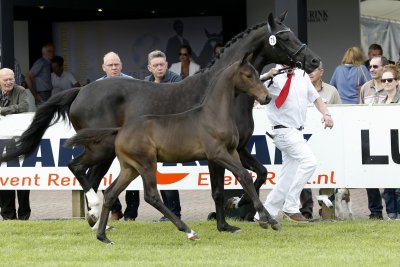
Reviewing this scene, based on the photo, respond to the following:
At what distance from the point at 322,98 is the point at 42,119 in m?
3.45

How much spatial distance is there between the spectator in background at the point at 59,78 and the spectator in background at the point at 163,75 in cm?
669

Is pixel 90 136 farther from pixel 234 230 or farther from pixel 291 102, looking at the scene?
pixel 291 102

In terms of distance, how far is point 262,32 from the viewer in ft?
36.6

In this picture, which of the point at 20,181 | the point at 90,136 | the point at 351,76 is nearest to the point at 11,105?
the point at 20,181

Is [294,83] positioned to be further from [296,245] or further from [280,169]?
[296,245]

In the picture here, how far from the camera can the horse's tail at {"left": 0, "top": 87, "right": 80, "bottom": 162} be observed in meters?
11.5

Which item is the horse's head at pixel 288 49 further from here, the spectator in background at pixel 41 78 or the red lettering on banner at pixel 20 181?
the spectator in background at pixel 41 78

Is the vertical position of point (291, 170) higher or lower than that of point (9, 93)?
lower

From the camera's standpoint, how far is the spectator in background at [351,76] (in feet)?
46.2

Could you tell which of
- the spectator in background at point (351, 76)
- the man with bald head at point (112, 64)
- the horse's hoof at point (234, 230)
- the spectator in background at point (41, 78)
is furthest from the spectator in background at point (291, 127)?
the spectator in background at point (41, 78)

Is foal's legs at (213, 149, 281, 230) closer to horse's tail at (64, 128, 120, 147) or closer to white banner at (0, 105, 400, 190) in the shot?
horse's tail at (64, 128, 120, 147)

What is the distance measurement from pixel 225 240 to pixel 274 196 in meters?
1.45

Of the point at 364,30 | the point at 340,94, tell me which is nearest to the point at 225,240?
the point at 340,94

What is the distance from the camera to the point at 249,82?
10.3 m
